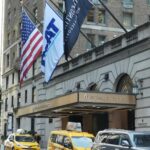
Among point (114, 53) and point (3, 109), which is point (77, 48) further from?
point (3, 109)

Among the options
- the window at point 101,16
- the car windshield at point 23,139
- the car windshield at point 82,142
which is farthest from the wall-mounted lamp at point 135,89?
the window at point 101,16

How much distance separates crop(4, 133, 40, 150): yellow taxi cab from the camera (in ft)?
116

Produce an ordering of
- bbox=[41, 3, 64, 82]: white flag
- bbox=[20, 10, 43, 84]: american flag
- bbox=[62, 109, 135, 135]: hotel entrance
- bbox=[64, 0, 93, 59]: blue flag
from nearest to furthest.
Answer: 1. bbox=[64, 0, 93, 59]: blue flag
2. bbox=[41, 3, 64, 82]: white flag
3. bbox=[62, 109, 135, 135]: hotel entrance
4. bbox=[20, 10, 43, 84]: american flag

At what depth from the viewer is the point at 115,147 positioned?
21.5 meters

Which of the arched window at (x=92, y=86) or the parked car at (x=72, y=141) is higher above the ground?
the arched window at (x=92, y=86)

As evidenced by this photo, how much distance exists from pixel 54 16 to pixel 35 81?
1866 cm

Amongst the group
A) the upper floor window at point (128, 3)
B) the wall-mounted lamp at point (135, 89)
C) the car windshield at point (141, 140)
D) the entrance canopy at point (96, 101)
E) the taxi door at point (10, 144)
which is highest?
the upper floor window at point (128, 3)

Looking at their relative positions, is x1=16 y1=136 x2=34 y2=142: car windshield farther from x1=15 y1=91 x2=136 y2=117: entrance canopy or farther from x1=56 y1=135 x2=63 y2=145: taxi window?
x1=56 y1=135 x2=63 y2=145: taxi window

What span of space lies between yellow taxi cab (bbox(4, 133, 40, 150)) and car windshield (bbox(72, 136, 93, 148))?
A: 984cm

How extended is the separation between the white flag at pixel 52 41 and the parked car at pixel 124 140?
13301mm

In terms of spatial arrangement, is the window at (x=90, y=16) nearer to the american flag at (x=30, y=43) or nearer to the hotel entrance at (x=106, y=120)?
the american flag at (x=30, y=43)

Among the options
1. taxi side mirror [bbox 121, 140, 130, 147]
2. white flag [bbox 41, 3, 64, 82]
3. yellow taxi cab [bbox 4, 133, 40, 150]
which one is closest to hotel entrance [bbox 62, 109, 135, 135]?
white flag [bbox 41, 3, 64, 82]

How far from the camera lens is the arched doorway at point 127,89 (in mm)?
35269

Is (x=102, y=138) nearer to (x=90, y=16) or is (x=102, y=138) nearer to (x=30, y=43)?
(x=30, y=43)
